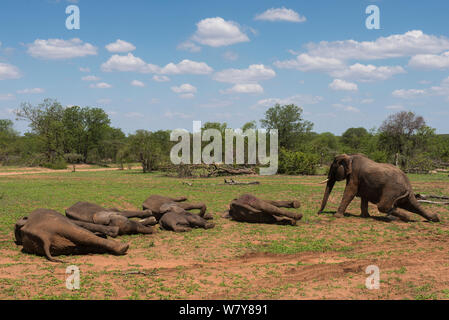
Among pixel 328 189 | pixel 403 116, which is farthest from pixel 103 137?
pixel 328 189

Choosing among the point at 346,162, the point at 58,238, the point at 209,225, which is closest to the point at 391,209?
the point at 346,162

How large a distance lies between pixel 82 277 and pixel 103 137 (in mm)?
58107

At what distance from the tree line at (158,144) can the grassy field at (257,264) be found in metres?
22.0

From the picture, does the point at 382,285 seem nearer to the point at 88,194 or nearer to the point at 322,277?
the point at 322,277

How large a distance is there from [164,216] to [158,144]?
2793 cm

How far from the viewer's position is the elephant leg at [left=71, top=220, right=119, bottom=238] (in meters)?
8.71

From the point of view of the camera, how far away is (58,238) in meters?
7.97

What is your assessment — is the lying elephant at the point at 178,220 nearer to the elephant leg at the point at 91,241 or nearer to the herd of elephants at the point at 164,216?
the herd of elephants at the point at 164,216

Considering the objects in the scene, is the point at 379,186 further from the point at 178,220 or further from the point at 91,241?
the point at 91,241

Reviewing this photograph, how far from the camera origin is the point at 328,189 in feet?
44.5

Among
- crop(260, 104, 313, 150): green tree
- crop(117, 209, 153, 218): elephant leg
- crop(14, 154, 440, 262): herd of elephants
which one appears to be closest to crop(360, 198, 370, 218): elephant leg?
crop(14, 154, 440, 262): herd of elephants

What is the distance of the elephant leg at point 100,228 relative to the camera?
8711 mm

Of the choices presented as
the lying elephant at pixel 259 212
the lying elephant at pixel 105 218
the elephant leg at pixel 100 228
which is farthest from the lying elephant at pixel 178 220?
the elephant leg at pixel 100 228

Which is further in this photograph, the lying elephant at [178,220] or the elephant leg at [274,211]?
the elephant leg at [274,211]
